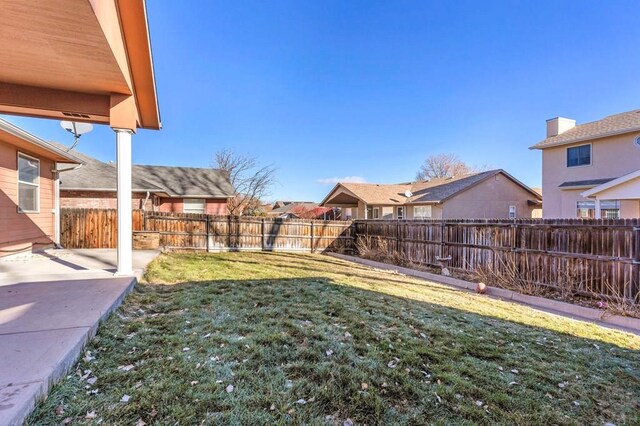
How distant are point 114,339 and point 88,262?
460 centimetres

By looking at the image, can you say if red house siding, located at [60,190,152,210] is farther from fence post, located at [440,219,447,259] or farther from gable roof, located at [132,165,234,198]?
fence post, located at [440,219,447,259]

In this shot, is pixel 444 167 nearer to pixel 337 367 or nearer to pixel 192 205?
pixel 192 205

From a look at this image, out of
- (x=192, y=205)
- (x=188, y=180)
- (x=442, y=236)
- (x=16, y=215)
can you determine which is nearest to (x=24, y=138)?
(x=16, y=215)

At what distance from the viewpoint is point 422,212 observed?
21125mm

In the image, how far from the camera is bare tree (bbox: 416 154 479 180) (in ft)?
127

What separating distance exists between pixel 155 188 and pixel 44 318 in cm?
1271

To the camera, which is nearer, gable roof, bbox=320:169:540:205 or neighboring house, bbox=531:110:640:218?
neighboring house, bbox=531:110:640:218

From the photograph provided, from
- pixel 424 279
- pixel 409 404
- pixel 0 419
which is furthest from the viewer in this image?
pixel 424 279

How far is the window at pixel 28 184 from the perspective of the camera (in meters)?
7.66

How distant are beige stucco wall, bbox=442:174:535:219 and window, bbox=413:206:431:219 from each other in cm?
132

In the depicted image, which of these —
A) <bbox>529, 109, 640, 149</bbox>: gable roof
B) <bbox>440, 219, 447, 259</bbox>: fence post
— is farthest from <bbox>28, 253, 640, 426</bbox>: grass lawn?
<bbox>529, 109, 640, 149</bbox>: gable roof

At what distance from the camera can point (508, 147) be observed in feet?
96.5

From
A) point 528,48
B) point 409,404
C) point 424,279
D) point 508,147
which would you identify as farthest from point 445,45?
point 508,147

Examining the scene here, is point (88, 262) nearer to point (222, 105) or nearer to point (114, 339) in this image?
point (114, 339)
